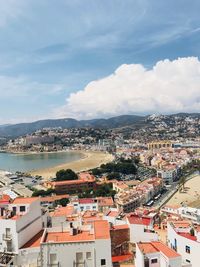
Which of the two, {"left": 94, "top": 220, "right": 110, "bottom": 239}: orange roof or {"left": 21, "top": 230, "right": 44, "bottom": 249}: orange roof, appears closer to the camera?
{"left": 94, "top": 220, "right": 110, "bottom": 239}: orange roof

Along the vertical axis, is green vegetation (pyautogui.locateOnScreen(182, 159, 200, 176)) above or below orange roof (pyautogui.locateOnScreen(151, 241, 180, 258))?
below

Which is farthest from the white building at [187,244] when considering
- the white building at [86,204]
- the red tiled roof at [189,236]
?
the white building at [86,204]

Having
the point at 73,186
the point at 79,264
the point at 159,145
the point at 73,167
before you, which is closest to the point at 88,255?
the point at 79,264

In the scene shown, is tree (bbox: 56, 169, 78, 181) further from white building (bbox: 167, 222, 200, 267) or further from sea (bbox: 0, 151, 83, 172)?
white building (bbox: 167, 222, 200, 267)

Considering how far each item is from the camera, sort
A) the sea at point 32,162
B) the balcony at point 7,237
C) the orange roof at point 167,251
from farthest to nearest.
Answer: the sea at point 32,162 < the balcony at point 7,237 < the orange roof at point 167,251

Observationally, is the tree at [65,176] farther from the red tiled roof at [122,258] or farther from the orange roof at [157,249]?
the orange roof at [157,249]

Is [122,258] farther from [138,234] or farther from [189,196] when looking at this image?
[189,196]

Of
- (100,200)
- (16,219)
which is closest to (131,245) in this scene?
(16,219)

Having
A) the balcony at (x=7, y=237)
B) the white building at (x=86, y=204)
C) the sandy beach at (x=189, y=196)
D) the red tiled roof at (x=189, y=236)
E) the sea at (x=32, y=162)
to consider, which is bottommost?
the sandy beach at (x=189, y=196)

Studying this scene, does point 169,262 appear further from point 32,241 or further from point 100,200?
point 100,200

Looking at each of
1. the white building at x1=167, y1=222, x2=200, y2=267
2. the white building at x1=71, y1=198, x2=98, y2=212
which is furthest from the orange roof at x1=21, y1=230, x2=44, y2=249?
the white building at x1=71, y1=198, x2=98, y2=212
